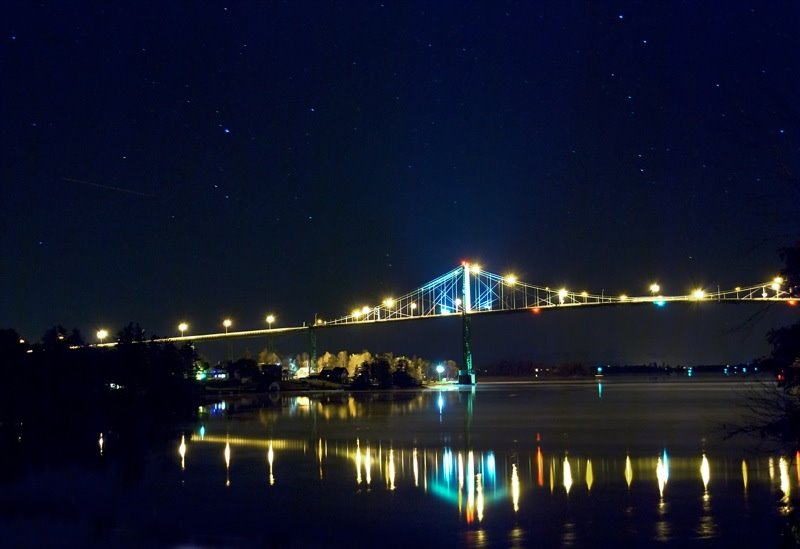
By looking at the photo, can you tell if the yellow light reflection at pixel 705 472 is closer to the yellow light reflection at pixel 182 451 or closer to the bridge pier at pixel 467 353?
the yellow light reflection at pixel 182 451

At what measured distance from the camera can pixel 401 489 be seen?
13719 mm

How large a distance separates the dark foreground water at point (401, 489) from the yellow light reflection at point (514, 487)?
0.03m

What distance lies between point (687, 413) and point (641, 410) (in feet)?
10.9

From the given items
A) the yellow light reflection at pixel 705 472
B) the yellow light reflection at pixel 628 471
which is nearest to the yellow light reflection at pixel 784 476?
the yellow light reflection at pixel 705 472

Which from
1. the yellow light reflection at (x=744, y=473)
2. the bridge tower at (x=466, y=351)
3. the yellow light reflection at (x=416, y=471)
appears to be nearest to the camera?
the yellow light reflection at (x=744, y=473)

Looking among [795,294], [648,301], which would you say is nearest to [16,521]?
[795,294]

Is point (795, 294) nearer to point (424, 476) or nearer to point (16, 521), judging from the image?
point (424, 476)

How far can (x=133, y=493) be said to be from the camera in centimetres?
1409

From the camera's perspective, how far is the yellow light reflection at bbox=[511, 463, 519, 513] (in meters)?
12.2

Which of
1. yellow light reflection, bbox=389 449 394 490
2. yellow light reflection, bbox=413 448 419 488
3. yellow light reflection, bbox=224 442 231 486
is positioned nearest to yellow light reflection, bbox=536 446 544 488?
yellow light reflection, bbox=413 448 419 488

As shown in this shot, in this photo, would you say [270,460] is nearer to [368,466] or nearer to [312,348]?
[368,466]

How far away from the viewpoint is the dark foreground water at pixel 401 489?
34.7 feet

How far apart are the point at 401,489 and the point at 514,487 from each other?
5.27 feet

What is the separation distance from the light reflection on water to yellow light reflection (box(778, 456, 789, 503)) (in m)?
0.03
